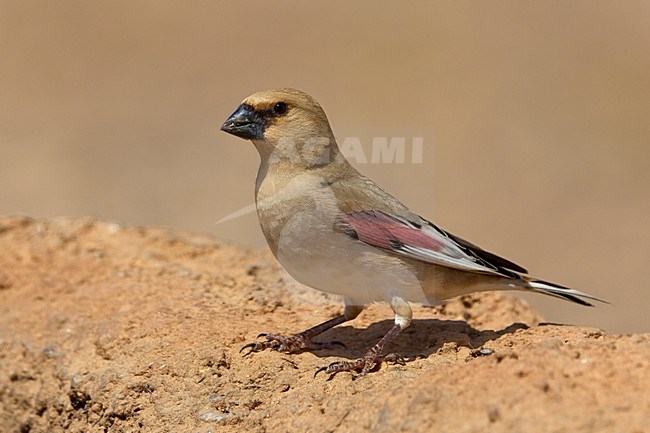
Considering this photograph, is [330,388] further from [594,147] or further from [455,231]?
[594,147]

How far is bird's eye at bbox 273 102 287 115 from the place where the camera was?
6.09 meters

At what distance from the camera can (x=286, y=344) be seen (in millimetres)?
6035

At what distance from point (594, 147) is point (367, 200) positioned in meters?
11.7

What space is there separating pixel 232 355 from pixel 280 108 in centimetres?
164

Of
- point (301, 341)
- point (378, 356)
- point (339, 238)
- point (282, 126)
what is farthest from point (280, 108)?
point (378, 356)

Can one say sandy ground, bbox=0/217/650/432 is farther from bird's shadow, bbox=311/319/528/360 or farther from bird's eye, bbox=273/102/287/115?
bird's eye, bbox=273/102/287/115

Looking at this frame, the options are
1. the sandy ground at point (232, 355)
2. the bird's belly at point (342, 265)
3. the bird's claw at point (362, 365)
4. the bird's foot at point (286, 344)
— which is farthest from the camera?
the bird's foot at point (286, 344)

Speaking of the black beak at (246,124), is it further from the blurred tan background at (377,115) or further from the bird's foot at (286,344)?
the blurred tan background at (377,115)

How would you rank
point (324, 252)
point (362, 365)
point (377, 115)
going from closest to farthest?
point (362, 365)
point (324, 252)
point (377, 115)

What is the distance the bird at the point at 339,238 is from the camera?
18.6 feet

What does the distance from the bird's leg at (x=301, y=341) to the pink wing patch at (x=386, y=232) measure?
64 cm

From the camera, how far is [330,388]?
5281 mm

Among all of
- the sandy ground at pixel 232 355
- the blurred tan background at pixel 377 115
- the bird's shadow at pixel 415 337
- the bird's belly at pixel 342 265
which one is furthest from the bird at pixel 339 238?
the blurred tan background at pixel 377 115

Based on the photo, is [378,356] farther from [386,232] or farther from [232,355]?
[232,355]
